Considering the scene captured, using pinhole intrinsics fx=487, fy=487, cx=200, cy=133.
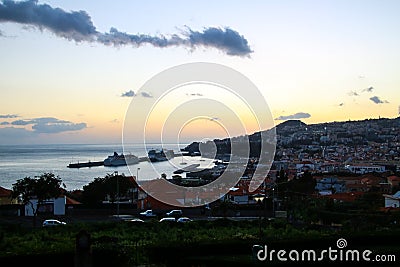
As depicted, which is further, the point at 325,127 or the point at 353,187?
the point at 325,127

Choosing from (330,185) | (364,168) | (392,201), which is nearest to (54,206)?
(392,201)

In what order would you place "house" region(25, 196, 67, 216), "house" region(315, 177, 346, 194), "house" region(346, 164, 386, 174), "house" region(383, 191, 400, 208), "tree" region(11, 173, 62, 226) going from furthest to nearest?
"house" region(346, 164, 386, 174), "house" region(315, 177, 346, 194), "house" region(383, 191, 400, 208), "house" region(25, 196, 67, 216), "tree" region(11, 173, 62, 226)

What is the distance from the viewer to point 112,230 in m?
13.3

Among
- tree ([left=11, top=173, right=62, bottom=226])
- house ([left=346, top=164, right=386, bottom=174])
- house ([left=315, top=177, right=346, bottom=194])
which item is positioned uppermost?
tree ([left=11, top=173, right=62, bottom=226])

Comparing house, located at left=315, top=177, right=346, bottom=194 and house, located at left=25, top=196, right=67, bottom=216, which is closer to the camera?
house, located at left=25, top=196, right=67, bottom=216

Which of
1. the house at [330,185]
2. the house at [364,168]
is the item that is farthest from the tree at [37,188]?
the house at [364,168]

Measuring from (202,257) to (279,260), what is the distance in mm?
1299

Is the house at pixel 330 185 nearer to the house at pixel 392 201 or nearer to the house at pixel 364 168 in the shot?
the house at pixel 392 201

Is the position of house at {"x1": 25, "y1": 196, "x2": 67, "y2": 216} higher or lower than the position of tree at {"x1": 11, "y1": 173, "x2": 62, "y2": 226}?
lower

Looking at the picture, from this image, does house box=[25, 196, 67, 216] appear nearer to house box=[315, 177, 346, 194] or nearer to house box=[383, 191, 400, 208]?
house box=[383, 191, 400, 208]

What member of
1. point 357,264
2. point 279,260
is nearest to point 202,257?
point 279,260

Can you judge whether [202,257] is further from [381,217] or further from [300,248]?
[381,217]

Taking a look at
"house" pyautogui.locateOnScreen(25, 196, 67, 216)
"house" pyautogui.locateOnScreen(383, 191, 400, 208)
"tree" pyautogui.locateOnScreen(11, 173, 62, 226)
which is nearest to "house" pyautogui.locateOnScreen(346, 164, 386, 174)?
"house" pyautogui.locateOnScreen(383, 191, 400, 208)

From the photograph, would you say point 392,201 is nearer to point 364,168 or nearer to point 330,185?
point 330,185
